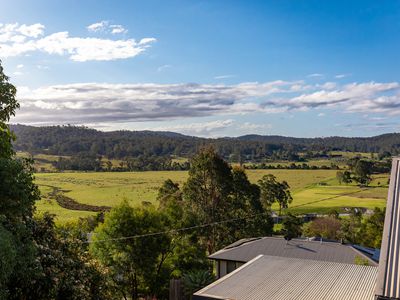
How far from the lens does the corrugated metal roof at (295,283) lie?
43.3 feet

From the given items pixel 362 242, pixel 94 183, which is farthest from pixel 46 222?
pixel 94 183

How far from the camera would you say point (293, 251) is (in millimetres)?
25938

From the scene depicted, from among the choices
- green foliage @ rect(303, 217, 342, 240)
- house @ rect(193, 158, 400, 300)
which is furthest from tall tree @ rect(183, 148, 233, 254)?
house @ rect(193, 158, 400, 300)

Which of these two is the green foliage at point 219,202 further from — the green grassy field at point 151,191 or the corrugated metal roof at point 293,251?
the green grassy field at point 151,191

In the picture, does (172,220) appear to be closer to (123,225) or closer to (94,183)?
(123,225)

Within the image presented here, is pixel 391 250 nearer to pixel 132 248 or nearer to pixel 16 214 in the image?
pixel 16 214

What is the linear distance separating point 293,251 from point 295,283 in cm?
1197

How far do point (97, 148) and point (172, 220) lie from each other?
145469mm

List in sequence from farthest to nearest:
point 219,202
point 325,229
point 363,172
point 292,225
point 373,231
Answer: point 363,172, point 292,225, point 325,229, point 219,202, point 373,231

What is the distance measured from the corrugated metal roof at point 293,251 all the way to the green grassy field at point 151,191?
114ft

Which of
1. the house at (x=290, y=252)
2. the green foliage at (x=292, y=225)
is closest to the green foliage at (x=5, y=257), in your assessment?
the house at (x=290, y=252)

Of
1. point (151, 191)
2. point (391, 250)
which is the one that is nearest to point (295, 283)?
point (391, 250)

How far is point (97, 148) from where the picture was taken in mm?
171875

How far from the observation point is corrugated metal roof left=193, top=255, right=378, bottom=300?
13211 mm
